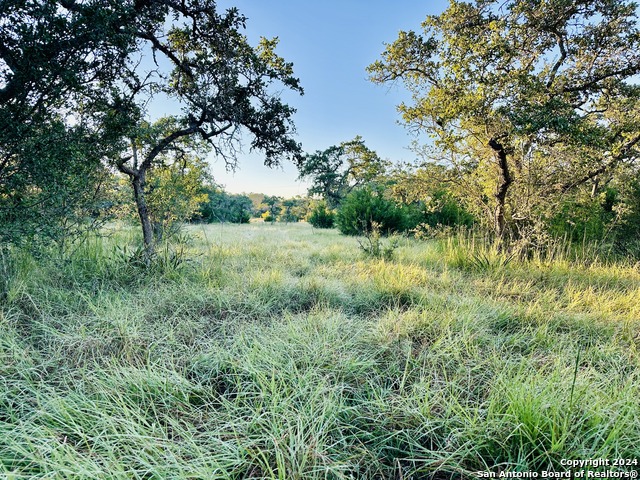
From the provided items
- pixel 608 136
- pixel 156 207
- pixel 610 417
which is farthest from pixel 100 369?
pixel 608 136

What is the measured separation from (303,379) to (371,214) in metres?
9.18

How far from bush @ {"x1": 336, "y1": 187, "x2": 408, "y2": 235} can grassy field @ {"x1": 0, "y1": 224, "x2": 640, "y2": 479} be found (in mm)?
7288

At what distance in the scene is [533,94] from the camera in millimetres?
3273

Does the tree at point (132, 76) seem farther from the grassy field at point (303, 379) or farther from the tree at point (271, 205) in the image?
the tree at point (271, 205)

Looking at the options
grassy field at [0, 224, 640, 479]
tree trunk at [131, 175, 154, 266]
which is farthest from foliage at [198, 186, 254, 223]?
grassy field at [0, 224, 640, 479]

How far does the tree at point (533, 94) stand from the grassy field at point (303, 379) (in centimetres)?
194

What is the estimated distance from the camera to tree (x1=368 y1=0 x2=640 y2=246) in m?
3.32

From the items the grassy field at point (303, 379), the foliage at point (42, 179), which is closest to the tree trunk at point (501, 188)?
the grassy field at point (303, 379)

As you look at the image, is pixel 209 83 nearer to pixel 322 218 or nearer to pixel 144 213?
pixel 144 213

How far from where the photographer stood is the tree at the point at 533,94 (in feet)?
10.9

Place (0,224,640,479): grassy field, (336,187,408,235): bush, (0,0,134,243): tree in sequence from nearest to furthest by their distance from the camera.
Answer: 1. (0,224,640,479): grassy field
2. (0,0,134,243): tree
3. (336,187,408,235): bush

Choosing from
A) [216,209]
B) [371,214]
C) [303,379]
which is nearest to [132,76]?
[303,379]

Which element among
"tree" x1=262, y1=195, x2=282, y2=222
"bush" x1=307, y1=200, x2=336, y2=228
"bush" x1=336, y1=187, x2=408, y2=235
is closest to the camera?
"bush" x1=336, y1=187, x2=408, y2=235

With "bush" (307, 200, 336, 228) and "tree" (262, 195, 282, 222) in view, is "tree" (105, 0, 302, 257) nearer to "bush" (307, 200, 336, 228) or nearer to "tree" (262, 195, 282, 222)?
"bush" (307, 200, 336, 228)
